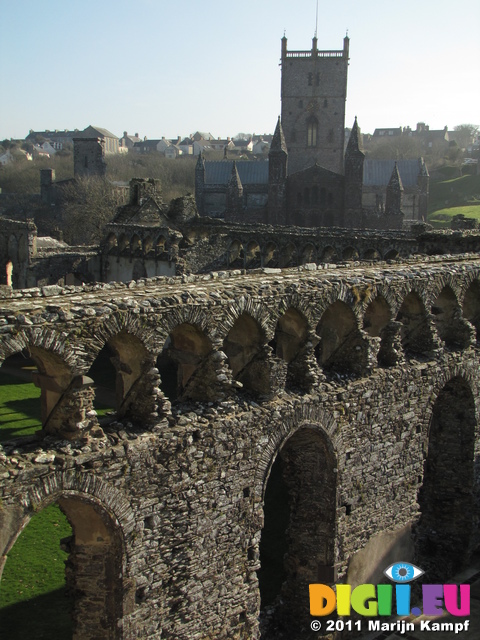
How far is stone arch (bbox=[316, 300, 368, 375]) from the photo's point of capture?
12.3 m

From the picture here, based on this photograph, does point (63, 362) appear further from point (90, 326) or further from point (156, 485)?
point (156, 485)

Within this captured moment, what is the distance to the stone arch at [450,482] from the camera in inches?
591

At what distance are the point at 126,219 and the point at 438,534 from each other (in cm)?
2270

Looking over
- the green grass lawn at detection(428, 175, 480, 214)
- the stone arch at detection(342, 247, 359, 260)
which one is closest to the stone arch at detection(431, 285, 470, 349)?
the stone arch at detection(342, 247, 359, 260)

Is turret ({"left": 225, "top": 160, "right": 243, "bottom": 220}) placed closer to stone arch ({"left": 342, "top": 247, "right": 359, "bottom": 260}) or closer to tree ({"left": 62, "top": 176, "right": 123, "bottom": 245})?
tree ({"left": 62, "top": 176, "right": 123, "bottom": 245})

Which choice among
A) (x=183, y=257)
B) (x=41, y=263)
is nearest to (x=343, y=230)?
(x=183, y=257)

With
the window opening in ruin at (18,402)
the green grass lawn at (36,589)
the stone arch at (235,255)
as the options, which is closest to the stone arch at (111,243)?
the stone arch at (235,255)

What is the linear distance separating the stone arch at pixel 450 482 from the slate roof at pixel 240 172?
50.2 m

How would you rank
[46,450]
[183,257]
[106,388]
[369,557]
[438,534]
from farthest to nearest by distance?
[183,257] → [106,388] → [438,534] → [369,557] → [46,450]

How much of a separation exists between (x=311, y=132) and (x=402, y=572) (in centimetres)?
5804

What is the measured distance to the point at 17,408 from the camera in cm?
2231

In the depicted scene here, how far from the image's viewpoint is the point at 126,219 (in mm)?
34219

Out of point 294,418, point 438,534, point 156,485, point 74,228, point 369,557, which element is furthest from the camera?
point 74,228

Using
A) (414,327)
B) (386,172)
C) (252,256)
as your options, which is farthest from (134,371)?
(386,172)
